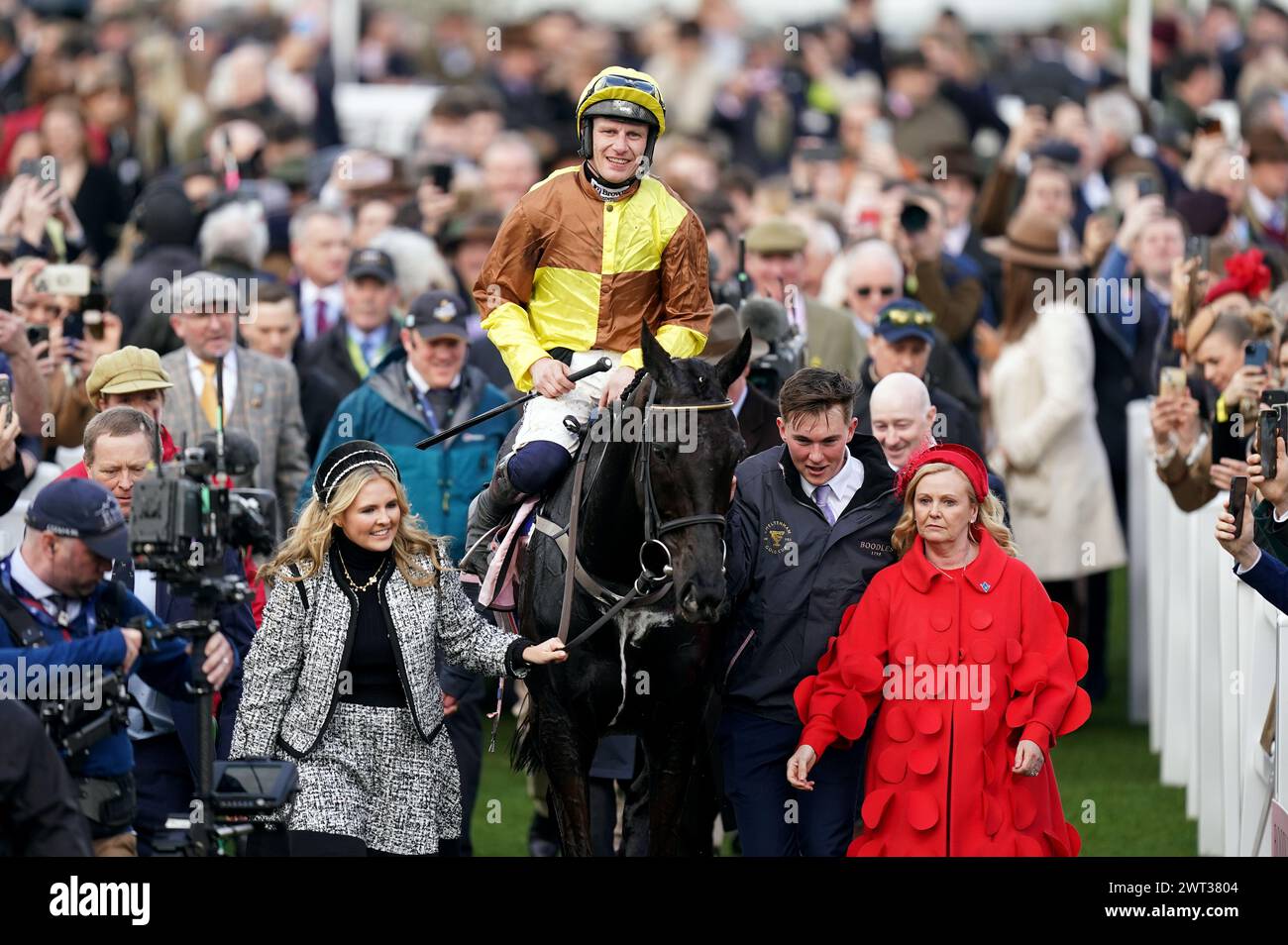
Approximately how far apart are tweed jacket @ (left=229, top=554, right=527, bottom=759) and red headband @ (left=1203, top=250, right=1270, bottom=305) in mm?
4625

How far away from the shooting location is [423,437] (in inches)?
410

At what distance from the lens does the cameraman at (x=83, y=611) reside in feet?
21.4

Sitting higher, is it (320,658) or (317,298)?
(317,298)

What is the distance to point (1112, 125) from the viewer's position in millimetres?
17750

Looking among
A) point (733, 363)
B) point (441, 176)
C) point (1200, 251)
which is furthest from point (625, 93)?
point (441, 176)

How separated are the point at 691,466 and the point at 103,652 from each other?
183cm

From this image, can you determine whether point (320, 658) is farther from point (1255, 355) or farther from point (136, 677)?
point (1255, 355)

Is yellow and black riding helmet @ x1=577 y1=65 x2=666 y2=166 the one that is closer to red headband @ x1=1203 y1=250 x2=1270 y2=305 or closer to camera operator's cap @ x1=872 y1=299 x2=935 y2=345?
camera operator's cap @ x1=872 y1=299 x2=935 y2=345

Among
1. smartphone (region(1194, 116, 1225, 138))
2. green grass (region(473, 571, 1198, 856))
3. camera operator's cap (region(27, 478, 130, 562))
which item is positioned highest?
smartphone (region(1194, 116, 1225, 138))

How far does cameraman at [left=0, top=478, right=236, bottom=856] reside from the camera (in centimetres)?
653

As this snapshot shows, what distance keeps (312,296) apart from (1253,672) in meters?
6.51

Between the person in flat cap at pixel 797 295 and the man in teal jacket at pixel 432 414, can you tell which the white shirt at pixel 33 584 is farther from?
the person in flat cap at pixel 797 295

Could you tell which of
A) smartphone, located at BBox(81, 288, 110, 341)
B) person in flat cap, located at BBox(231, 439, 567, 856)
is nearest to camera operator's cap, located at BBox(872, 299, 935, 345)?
person in flat cap, located at BBox(231, 439, 567, 856)

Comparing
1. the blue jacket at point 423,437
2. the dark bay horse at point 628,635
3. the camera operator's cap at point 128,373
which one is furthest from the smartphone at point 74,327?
the dark bay horse at point 628,635
